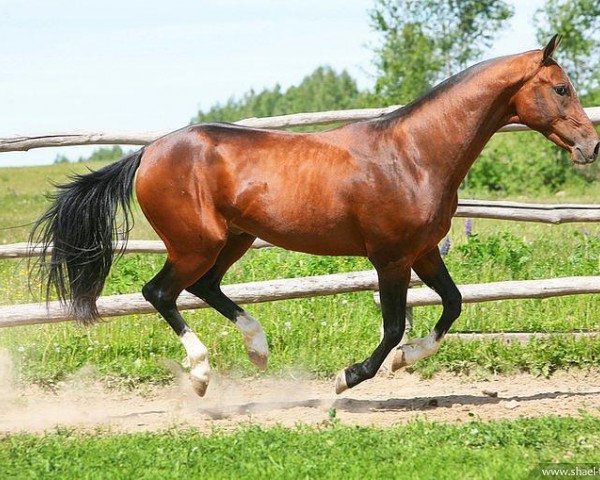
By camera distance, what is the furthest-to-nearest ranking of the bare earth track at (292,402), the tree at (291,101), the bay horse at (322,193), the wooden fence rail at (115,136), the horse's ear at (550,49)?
the tree at (291,101) → the wooden fence rail at (115,136) → the bare earth track at (292,402) → the bay horse at (322,193) → the horse's ear at (550,49)

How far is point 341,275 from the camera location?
678cm

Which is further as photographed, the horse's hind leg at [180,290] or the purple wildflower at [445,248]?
the purple wildflower at [445,248]

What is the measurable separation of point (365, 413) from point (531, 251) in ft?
11.8

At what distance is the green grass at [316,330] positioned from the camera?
22.6 feet

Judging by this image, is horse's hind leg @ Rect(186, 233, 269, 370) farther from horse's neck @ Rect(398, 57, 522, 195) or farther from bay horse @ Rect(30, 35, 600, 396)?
horse's neck @ Rect(398, 57, 522, 195)

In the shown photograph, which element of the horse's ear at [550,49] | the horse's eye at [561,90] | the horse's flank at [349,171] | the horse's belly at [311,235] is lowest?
the horse's belly at [311,235]

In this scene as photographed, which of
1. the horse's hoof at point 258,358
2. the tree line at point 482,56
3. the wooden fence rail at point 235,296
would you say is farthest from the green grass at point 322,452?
the tree line at point 482,56

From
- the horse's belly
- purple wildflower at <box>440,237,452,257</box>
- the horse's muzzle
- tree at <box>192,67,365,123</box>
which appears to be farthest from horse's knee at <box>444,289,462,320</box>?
tree at <box>192,67,365,123</box>

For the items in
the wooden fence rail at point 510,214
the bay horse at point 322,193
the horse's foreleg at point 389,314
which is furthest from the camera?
the wooden fence rail at point 510,214

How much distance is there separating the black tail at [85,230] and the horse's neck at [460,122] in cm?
175

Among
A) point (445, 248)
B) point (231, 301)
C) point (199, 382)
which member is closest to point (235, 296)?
point (231, 301)

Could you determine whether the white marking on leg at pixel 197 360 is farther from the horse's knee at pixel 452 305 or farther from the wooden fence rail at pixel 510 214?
the wooden fence rail at pixel 510 214

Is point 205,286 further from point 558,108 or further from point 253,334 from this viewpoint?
point 558,108

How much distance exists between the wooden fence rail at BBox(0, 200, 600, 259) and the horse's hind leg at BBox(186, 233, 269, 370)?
1.13 metres
